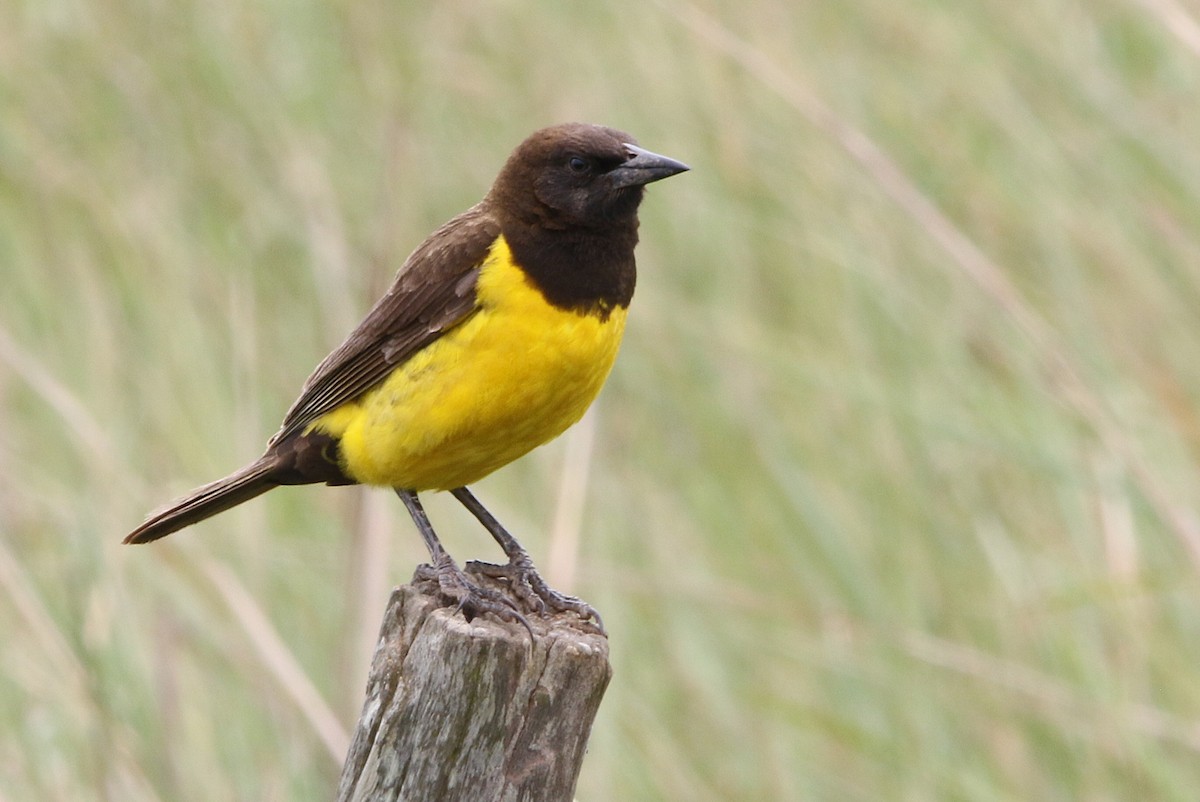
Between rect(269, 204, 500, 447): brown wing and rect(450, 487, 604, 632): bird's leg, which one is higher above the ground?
rect(269, 204, 500, 447): brown wing

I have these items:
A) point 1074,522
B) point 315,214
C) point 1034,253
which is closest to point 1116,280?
point 1034,253

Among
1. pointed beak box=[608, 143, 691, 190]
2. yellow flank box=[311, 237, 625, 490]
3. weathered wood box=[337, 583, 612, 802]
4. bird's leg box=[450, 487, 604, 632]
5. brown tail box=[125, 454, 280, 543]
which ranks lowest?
bird's leg box=[450, 487, 604, 632]

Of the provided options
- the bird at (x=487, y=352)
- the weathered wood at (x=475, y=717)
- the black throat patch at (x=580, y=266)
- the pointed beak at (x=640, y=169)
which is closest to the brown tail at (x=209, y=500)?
the bird at (x=487, y=352)

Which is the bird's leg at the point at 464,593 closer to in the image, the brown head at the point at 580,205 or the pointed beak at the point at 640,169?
the brown head at the point at 580,205

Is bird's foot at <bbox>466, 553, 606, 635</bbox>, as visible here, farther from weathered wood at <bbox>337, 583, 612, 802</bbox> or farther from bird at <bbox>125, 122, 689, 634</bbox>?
weathered wood at <bbox>337, 583, 612, 802</bbox>

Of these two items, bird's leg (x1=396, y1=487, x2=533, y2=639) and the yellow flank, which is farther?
the yellow flank

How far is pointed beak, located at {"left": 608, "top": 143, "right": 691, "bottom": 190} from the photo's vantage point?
3.50 m

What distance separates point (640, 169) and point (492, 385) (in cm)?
56

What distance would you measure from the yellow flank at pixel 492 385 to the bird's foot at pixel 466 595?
24 centimetres

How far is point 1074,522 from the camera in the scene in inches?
158

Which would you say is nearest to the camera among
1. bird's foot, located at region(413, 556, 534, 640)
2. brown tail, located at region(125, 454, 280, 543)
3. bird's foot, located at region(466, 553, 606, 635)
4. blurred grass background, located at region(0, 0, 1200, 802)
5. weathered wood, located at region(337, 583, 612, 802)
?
weathered wood, located at region(337, 583, 612, 802)

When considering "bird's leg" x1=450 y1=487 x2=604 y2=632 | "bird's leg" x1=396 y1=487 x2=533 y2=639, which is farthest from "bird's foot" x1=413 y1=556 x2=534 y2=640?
"bird's leg" x1=450 y1=487 x2=604 y2=632

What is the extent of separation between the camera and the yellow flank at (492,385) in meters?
3.35

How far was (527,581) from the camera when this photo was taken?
3.49 metres
